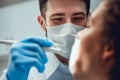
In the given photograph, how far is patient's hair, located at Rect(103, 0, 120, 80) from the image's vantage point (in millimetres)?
933

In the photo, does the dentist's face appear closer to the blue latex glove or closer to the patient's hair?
the blue latex glove

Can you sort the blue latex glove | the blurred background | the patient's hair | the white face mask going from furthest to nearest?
the blurred background, the white face mask, the blue latex glove, the patient's hair

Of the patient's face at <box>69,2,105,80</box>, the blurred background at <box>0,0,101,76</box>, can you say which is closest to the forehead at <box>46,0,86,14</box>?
the patient's face at <box>69,2,105,80</box>

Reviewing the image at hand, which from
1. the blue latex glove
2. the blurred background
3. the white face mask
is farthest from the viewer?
the blurred background

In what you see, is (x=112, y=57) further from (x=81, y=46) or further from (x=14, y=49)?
(x=14, y=49)

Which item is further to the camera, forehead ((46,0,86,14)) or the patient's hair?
forehead ((46,0,86,14))

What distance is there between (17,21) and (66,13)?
41.7 inches

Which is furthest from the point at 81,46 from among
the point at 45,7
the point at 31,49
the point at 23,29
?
the point at 23,29

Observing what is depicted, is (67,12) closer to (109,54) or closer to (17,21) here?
(109,54)

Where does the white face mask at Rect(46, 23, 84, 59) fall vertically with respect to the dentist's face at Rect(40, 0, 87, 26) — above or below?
below

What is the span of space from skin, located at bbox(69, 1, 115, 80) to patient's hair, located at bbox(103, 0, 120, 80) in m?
0.01

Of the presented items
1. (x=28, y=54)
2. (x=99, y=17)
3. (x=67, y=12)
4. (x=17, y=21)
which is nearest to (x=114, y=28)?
(x=99, y=17)

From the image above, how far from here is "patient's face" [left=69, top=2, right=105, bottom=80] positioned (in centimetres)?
95

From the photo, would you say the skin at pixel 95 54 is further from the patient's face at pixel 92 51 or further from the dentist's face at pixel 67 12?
the dentist's face at pixel 67 12
